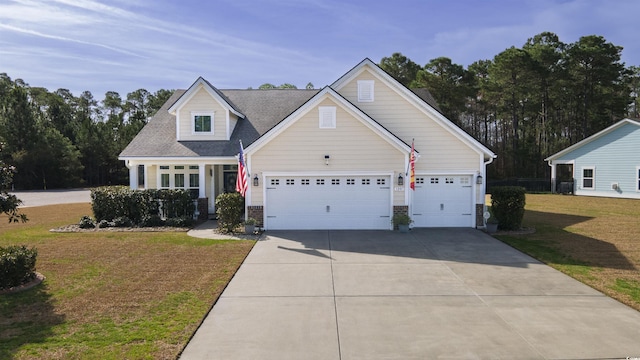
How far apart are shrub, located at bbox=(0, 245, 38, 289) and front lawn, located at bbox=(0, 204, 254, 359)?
0.42 meters

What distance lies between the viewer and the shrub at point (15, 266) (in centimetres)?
820

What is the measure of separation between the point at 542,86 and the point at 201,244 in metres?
40.4

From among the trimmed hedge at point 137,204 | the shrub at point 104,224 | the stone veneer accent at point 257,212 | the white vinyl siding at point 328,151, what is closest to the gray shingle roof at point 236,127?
the trimmed hedge at point 137,204

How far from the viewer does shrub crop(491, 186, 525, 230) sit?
603 inches

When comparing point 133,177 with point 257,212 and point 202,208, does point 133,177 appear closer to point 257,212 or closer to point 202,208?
point 202,208

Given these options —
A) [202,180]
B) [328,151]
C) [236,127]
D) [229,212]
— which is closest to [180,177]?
[202,180]

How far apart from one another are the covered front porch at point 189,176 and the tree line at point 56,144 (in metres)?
27.7

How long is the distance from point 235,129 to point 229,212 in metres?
6.18

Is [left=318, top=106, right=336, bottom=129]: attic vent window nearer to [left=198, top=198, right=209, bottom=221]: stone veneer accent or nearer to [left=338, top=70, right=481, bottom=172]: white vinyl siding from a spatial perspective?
[left=338, top=70, right=481, bottom=172]: white vinyl siding

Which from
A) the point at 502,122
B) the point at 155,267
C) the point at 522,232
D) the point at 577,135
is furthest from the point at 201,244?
the point at 502,122

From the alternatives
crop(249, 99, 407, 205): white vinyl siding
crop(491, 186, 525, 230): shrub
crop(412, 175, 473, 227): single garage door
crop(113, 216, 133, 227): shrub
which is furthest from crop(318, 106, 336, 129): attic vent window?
crop(113, 216, 133, 227): shrub

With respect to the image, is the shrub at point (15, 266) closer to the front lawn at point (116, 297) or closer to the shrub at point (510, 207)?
the front lawn at point (116, 297)

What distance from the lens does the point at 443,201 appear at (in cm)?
1602

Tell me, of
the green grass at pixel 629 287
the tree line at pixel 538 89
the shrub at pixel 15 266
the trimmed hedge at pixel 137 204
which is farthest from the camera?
the tree line at pixel 538 89
